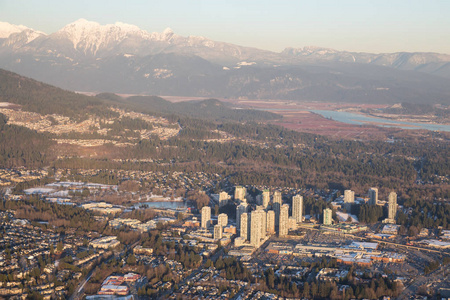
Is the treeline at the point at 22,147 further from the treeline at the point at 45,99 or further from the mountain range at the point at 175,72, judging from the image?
the mountain range at the point at 175,72

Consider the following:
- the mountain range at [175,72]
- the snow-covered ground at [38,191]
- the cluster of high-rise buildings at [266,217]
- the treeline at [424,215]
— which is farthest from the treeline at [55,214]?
the mountain range at [175,72]

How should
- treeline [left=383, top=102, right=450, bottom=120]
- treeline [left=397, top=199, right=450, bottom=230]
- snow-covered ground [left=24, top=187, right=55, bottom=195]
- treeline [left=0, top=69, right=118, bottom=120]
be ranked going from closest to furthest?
treeline [left=397, top=199, right=450, bottom=230] < snow-covered ground [left=24, top=187, right=55, bottom=195] < treeline [left=0, top=69, right=118, bottom=120] < treeline [left=383, top=102, right=450, bottom=120]

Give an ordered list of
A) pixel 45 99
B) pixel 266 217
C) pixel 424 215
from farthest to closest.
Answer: pixel 45 99, pixel 424 215, pixel 266 217

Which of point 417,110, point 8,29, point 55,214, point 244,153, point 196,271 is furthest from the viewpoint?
point 8,29

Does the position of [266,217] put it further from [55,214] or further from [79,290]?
[79,290]

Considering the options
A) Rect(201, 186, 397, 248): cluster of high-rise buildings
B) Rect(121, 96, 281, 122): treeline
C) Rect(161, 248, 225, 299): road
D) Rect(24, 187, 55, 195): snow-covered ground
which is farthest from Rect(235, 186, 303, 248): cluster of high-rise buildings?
Rect(121, 96, 281, 122): treeline

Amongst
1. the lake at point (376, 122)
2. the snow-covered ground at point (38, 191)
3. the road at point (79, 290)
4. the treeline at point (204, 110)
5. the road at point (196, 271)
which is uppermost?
the road at point (79, 290)

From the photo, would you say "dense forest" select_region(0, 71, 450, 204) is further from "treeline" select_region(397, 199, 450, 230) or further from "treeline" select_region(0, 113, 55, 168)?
"treeline" select_region(397, 199, 450, 230)

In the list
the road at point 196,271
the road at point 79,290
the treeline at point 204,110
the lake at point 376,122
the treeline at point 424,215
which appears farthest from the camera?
the treeline at point 204,110

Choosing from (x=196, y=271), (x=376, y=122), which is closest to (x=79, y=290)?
(x=196, y=271)
